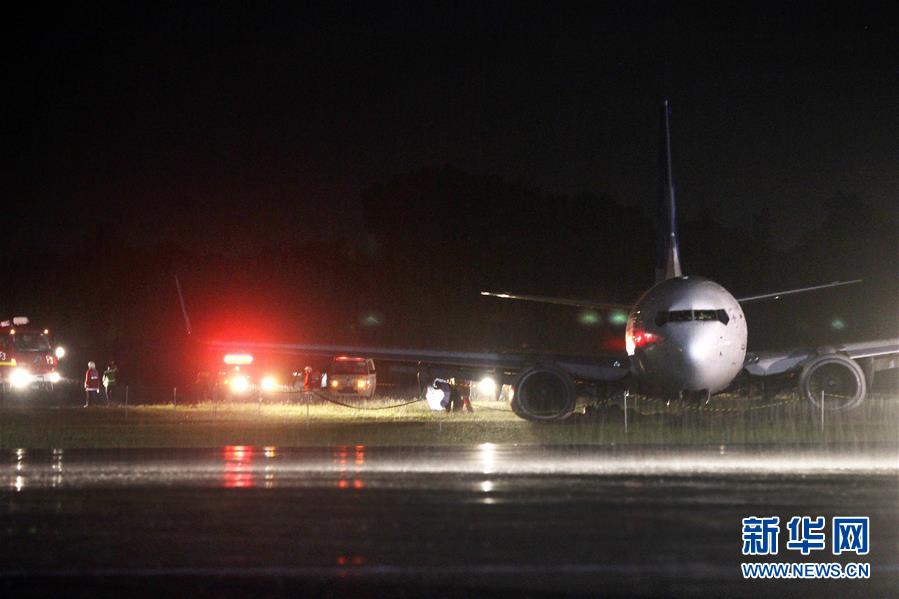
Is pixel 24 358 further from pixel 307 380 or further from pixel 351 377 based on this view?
pixel 351 377

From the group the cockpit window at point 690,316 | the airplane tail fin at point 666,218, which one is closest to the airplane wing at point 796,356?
the cockpit window at point 690,316

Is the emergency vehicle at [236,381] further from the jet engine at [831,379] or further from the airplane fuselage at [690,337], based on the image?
the jet engine at [831,379]

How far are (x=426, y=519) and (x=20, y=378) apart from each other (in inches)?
1953

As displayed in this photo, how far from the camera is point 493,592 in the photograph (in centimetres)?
1116

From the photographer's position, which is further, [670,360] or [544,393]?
[544,393]

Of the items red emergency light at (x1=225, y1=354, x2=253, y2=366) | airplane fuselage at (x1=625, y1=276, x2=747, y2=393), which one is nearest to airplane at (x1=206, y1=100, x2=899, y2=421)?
airplane fuselage at (x1=625, y1=276, x2=747, y2=393)

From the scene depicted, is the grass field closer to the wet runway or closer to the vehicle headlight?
the wet runway

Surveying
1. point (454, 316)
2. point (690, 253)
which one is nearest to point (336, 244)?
point (454, 316)

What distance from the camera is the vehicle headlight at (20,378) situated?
6009 cm

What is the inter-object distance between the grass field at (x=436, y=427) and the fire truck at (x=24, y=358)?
17.4 m

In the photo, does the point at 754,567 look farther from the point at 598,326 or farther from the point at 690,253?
the point at 690,253

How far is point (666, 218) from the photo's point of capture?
135 feet

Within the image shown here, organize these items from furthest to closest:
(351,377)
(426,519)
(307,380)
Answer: (307,380) → (351,377) → (426,519)

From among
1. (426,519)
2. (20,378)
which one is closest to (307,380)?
(20,378)
